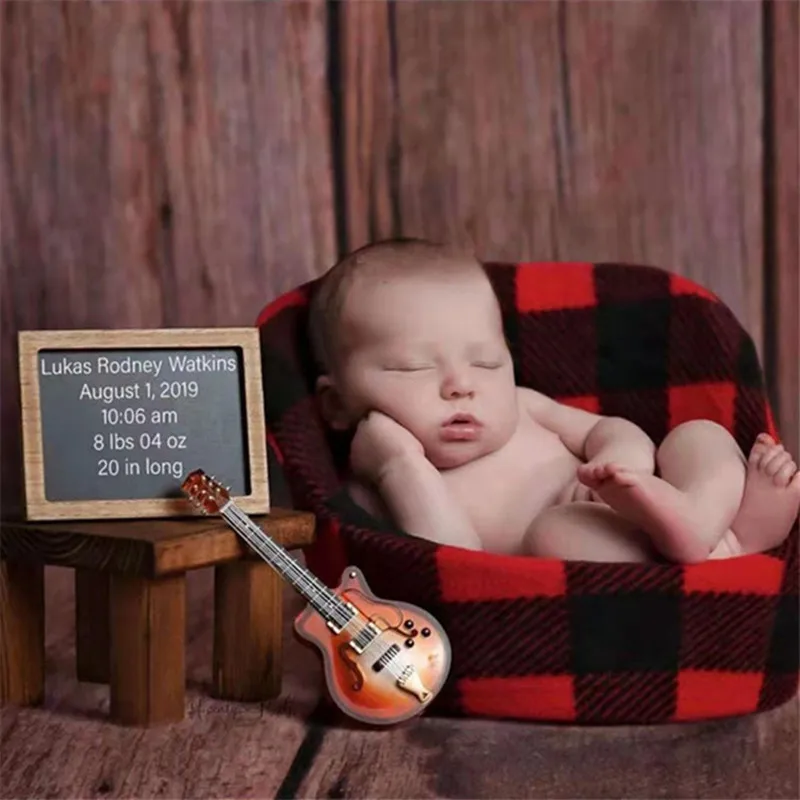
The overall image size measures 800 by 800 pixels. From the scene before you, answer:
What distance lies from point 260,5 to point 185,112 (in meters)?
0.18

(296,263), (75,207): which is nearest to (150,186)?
(75,207)

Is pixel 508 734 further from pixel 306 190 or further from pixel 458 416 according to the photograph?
pixel 306 190

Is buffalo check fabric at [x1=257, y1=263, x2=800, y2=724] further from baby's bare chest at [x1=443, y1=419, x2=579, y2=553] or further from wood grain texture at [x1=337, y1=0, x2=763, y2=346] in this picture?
wood grain texture at [x1=337, y1=0, x2=763, y2=346]

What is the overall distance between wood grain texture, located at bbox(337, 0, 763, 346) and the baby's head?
1.74 feet

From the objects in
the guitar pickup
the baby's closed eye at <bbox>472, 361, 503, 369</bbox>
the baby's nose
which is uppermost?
the baby's closed eye at <bbox>472, 361, 503, 369</bbox>

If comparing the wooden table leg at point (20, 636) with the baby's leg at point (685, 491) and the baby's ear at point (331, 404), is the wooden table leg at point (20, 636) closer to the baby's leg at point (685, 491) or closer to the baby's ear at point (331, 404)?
the baby's ear at point (331, 404)

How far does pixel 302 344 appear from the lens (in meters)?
1.54

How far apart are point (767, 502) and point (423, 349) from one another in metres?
0.37

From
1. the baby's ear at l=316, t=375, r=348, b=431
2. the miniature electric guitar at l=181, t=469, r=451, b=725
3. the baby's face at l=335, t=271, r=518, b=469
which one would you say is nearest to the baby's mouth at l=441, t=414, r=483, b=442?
the baby's face at l=335, t=271, r=518, b=469

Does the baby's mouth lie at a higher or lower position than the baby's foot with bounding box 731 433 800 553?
higher

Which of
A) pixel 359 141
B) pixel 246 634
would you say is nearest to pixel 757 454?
pixel 246 634

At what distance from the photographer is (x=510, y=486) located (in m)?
1.46

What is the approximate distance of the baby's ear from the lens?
4.91ft

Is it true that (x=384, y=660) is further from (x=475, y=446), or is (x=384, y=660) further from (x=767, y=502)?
(x=767, y=502)
